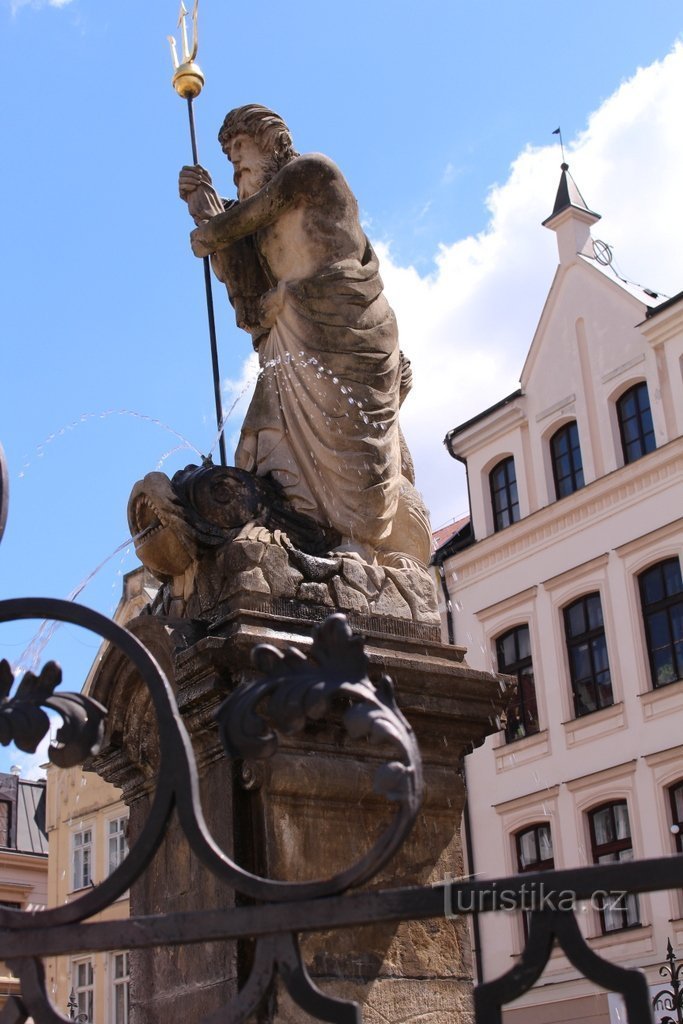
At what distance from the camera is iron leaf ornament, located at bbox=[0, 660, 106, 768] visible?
94.0 inches

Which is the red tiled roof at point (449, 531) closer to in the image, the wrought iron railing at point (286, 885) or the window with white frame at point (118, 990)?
the window with white frame at point (118, 990)

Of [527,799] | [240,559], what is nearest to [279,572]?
[240,559]

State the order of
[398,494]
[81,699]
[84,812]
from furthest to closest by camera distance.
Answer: [84,812] < [398,494] < [81,699]

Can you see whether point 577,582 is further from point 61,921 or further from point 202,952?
point 61,921

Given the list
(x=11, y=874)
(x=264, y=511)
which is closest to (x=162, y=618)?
(x=264, y=511)

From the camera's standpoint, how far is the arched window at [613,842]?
63.3 ft

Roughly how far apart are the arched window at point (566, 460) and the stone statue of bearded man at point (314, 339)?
1719 centimetres

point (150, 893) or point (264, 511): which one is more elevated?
point (264, 511)

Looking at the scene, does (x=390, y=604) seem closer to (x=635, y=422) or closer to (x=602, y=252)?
(x=635, y=422)

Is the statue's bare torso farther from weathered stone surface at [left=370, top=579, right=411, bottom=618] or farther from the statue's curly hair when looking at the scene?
weathered stone surface at [left=370, top=579, right=411, bottom=618]

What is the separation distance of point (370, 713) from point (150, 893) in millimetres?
2727

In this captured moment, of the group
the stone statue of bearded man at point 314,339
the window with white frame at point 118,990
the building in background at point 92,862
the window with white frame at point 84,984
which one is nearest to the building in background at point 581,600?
the building in background at point 92,862

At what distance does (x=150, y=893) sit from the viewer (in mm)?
4668

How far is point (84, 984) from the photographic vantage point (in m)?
27.2
